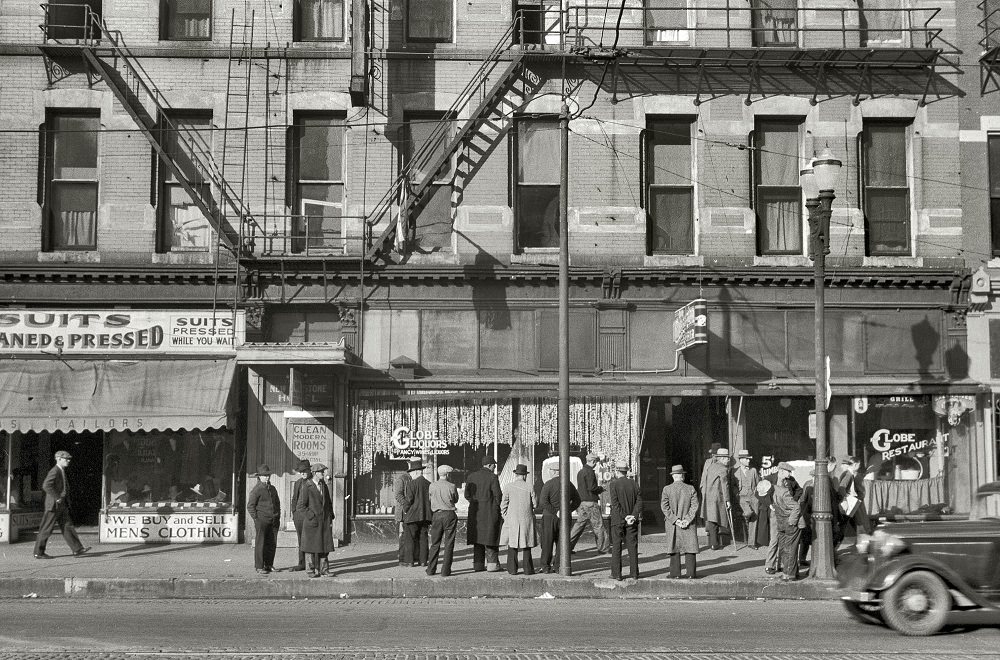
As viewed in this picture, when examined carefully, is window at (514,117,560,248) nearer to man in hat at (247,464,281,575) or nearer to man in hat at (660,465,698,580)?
man in hat at (660,465,698,580)

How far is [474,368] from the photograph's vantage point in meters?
19.0

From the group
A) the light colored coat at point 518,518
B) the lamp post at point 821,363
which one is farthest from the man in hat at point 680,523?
the light colored coat at point 518,518

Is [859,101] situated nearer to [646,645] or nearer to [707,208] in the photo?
Answer: [707,208]

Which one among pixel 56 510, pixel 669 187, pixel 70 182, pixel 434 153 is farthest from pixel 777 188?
pixel 56 510

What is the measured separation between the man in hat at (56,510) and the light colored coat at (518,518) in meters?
7.00

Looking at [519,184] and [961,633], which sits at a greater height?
[519,184]

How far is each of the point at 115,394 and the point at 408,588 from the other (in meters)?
6.72

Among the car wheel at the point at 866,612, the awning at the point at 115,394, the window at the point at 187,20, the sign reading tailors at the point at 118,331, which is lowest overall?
the car wheel at the point at 866,612

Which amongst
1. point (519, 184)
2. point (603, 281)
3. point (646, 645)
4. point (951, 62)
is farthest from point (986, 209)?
point (646, 645)

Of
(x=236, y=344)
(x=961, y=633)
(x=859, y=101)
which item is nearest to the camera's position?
(x=961, y=633)

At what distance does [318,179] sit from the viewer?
763 inches

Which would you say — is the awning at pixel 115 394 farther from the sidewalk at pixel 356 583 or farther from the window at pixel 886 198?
the window at pixel 886 198

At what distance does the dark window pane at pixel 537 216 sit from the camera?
Answer: 19500mm

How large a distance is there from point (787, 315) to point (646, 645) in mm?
10383
